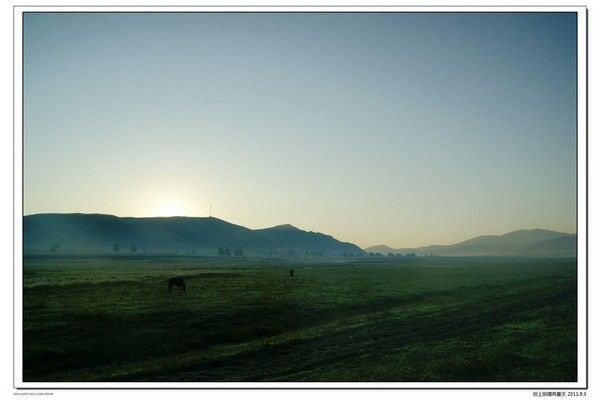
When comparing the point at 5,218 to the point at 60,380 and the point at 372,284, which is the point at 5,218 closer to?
the point at 60,380

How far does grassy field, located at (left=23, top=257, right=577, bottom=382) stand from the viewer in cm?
1681

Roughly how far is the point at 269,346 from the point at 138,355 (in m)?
5.39

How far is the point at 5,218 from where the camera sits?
14.6 m

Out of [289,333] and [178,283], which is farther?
[178,283]

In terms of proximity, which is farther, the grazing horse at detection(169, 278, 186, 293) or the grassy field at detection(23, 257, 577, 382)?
the grazing horse at detection(169, 278, 186, 293)

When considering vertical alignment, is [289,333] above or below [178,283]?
below

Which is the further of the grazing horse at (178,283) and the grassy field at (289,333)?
the grazing horse at (178,283)

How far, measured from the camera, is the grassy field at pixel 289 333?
55.2 ft

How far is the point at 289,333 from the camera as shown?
22.3 meters

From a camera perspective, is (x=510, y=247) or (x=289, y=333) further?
(x=510, y=247)
